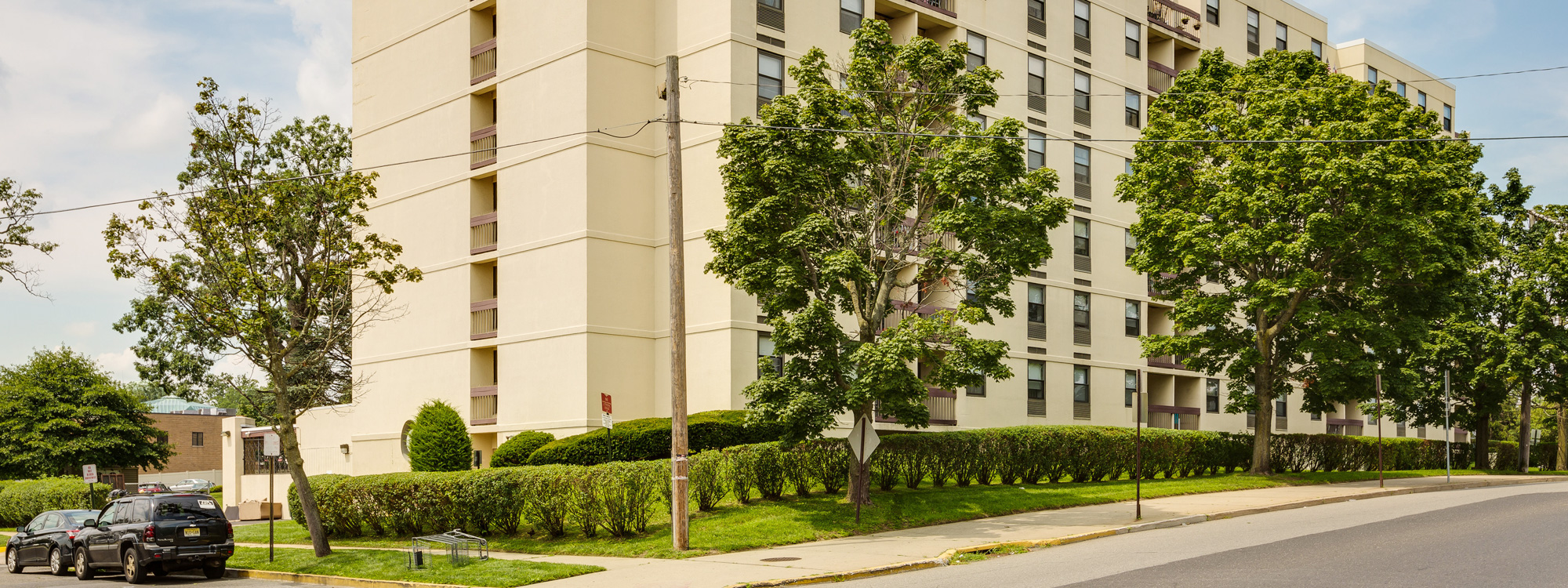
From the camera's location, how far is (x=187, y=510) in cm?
2145

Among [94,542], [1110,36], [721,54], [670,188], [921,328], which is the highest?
[1110,36]

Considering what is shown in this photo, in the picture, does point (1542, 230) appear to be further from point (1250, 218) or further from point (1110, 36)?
point (1250, 218)

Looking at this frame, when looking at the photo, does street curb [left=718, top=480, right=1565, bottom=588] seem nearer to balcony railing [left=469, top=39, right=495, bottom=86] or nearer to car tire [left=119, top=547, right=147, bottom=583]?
car tire [left=119, top=547, right=147, bottom=583]

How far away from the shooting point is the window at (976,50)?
38.6 meters

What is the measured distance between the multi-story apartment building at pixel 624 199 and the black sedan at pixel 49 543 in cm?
1253

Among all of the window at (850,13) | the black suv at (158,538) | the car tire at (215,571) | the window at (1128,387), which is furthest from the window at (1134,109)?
the car tire at (215,571)

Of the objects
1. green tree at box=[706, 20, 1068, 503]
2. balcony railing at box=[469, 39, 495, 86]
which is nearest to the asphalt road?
green tree at box=[706, 20, 1068, 503]

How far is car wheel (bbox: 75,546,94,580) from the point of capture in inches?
878

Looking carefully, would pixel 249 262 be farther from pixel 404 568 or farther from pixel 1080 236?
pixel 1080 236

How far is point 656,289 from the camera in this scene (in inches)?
1378

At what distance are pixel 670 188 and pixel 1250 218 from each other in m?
18.6

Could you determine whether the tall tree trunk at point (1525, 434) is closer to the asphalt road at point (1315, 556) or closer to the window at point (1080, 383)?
the window at point (1080, 383)

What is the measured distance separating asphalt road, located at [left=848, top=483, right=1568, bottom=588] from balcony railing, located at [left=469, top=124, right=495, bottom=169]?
77.9ft

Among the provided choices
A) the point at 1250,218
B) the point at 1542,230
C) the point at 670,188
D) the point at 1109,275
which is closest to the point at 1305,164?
the point at 1250,218
